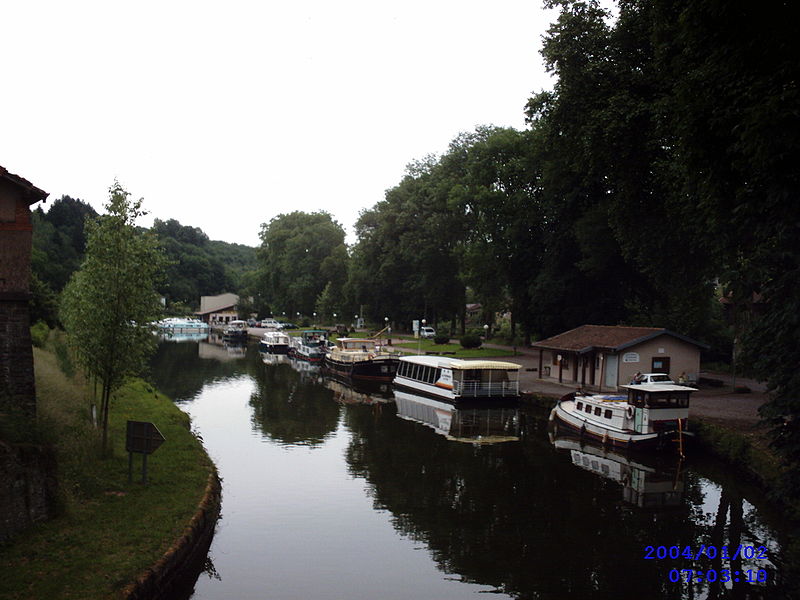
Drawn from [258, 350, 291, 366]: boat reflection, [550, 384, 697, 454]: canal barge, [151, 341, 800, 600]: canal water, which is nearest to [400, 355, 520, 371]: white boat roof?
[151, 341, 800, 600]: canal water

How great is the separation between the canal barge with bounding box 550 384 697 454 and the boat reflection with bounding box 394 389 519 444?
12.2 ft

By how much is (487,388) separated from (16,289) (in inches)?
974

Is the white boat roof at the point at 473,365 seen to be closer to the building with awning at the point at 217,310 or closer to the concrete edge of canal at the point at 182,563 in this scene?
the concrete edge of canal at the point at 182,563

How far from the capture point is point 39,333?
35719 millimetres

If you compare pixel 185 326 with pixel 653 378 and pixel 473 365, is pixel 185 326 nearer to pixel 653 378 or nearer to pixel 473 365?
pixel 473 365

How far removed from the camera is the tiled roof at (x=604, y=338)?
34562 millimetres

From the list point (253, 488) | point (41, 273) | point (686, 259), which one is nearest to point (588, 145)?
point (686, 259)

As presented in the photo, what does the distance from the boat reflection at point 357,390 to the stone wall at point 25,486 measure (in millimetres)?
25635

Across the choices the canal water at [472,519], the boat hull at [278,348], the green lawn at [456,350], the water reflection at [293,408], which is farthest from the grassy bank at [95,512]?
the boat hull at [278,348]

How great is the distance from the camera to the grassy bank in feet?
33.7

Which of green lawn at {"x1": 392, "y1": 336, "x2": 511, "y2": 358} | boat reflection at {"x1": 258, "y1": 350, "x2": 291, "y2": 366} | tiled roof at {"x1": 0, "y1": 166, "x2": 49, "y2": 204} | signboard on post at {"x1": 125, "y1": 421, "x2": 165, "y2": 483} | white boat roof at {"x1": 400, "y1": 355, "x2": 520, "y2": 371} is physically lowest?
boat reflection at {"x1": 258, "y1": 350, "x2": 291, "y2": 366}

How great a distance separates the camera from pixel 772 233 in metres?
14.0

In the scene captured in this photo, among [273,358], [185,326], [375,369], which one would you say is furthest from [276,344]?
[185,326]
